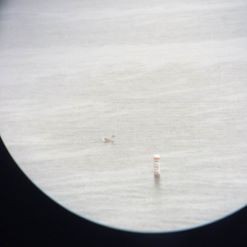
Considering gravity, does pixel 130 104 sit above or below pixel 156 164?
above

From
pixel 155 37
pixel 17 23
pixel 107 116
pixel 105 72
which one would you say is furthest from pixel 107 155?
pixel 17 23

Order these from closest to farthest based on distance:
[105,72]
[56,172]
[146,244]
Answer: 1. [146,244]
2. [56,172]
3. [105,72]

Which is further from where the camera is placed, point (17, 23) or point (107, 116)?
point (17, 23)

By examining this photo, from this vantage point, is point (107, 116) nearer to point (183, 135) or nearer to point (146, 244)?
point (183, 135)

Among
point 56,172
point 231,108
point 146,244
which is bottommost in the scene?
point 146,244

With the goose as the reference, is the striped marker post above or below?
below

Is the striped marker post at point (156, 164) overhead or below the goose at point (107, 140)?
below

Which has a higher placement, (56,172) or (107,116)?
(107,116)

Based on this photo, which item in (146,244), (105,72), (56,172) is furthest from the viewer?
(105,72)
